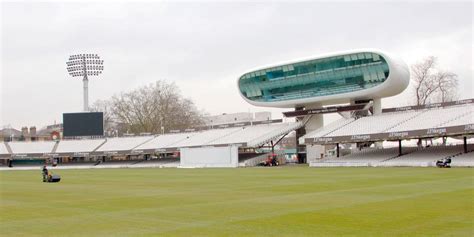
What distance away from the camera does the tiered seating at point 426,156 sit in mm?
50344

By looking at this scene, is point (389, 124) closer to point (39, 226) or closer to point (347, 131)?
point (347, 131)

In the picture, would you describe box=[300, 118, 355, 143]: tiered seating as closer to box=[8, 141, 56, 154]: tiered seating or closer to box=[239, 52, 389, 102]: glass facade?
box=[239, 52, 389, 102]: glass facade

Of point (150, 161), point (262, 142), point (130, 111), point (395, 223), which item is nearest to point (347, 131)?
point (262, 142)

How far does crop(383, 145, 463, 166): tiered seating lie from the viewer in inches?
1982

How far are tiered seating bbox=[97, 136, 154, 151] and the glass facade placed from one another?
72.1ft

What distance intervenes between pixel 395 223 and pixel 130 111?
104658 mm

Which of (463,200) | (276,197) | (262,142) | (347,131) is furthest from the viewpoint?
(262,142)

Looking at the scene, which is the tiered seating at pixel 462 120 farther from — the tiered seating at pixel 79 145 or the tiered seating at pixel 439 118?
the tiered seating at pixel 79 145

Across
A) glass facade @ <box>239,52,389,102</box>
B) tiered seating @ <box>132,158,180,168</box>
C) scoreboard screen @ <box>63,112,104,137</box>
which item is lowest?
tiered seating @ <box>132,158,180,168</box>

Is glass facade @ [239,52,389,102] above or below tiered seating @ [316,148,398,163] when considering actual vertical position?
above

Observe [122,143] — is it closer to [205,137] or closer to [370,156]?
[205,137]

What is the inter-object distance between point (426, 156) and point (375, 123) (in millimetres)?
9763

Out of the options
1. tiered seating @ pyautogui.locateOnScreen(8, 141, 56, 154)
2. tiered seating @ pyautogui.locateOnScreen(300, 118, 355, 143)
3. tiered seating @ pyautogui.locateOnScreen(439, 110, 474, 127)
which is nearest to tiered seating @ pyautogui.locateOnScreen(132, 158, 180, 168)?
tiered seating @ pyautogui.locateOnScreen(8, 141, 56, 154)

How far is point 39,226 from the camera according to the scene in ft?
50.4
